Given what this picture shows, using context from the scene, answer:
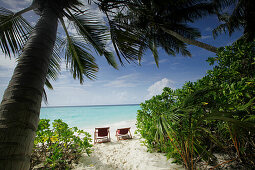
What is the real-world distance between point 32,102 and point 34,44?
74 cm

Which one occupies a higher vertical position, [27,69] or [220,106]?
[27,69]

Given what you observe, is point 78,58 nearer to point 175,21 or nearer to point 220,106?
point 220,106

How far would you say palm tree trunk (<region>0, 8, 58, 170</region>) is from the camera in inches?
29.9

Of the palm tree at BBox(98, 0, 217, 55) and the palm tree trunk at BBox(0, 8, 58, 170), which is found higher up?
the palm tree at BBox(98, 0, 217, 55)

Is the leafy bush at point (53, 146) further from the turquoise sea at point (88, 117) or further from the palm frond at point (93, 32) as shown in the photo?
the turquoise sea at point (88, 117)

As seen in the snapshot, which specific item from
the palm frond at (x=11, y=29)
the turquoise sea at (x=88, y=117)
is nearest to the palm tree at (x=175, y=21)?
the palm frond at (x=11, y=29)

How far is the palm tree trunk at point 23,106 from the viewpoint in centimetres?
76

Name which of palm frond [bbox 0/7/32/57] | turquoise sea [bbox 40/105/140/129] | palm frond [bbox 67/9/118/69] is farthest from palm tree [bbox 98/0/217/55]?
turquoise sea [bbox 40/105/140/129]

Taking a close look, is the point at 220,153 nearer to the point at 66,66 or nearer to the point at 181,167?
the point at 181,167

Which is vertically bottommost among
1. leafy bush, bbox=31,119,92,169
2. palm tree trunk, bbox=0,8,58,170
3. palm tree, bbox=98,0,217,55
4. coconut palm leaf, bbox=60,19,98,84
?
leafy bush, bbox=31,119,92,169

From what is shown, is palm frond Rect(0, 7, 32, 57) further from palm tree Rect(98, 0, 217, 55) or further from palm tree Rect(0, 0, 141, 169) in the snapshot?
palm tree Rect(98, 0, 217, 55)

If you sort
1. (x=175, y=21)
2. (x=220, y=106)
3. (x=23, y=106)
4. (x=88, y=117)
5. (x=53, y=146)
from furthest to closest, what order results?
(x=88, y=117) < (x=175, y=21) < (x=53, y=146) < (x=220, y=106) < (x=23, y=106)

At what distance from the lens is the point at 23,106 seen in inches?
35.8

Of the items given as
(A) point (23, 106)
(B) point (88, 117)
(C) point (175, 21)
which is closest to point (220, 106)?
(A) point (23, 106)
